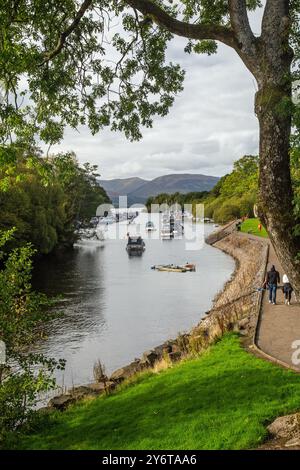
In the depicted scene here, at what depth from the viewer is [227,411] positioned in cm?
998

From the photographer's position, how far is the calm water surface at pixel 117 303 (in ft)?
80.5

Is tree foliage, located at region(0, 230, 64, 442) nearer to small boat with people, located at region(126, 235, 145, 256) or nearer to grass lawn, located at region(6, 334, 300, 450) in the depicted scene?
grass lawn, located at region(6, 334, 300, 450)

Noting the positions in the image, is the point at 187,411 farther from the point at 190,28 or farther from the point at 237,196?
the point at 237,196

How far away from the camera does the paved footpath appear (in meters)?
14.4

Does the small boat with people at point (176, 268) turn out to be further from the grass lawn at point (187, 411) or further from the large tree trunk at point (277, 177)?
the large tree trunk at point (277, 177)

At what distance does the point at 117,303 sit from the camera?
36344 mm

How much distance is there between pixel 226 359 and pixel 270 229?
7.84m

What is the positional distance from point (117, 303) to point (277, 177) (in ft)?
99.1

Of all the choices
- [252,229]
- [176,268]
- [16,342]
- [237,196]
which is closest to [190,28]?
[16,342]

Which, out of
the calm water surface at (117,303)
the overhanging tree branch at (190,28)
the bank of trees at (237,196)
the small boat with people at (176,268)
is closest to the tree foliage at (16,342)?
the overhanging tree branch at (190,28)

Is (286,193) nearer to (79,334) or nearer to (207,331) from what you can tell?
(207,331)

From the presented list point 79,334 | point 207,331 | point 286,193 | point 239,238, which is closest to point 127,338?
point 79,334

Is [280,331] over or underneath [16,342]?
underneath

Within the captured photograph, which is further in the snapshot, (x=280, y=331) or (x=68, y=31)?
(x=280, y=331)
